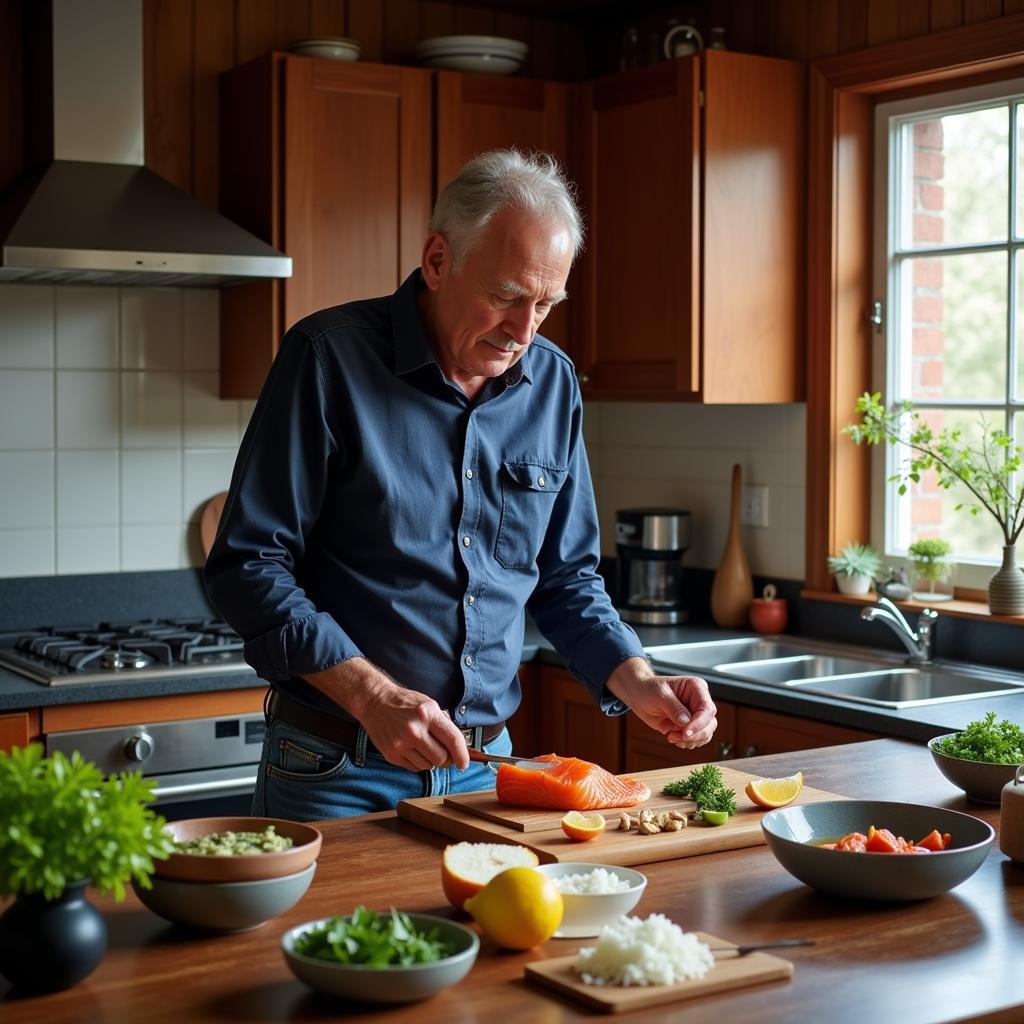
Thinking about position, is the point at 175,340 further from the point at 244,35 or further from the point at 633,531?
the point at 633,531

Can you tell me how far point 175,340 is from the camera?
398 cm

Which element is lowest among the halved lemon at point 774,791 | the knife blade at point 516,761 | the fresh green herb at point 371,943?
the halved lemon at point 774,791

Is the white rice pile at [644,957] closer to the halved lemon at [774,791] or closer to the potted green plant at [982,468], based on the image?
the halved lemon at [774,791]

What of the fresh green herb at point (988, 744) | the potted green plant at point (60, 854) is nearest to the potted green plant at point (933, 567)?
the fresh green herb at point (988, 744)

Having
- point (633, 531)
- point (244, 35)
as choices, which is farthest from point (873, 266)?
point (244, 35)

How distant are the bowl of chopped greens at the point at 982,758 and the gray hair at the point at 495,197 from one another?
91 centimetres

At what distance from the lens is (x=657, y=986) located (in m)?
1.42

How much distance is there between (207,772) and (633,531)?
137cm

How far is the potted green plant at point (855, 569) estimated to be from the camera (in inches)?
149

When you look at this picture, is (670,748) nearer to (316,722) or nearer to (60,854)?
(316,722)

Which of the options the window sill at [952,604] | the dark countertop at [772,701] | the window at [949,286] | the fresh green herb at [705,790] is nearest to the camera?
the fresh green herb at [705,790]

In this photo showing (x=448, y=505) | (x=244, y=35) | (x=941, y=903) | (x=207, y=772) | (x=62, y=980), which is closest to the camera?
(x=62, y=980)

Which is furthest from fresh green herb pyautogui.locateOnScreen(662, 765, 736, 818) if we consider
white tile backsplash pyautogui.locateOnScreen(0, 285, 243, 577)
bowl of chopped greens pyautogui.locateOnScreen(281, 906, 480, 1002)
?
white tile backsplash pyautogui.locateOnScreen(0, 285, 243, 577)

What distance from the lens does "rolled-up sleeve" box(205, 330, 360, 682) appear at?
2.09m
